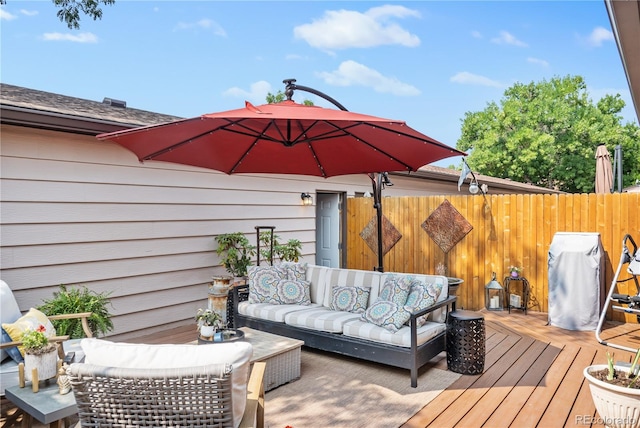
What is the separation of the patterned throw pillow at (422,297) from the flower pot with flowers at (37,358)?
2801 millimetres

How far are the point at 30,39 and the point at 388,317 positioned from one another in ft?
24.5

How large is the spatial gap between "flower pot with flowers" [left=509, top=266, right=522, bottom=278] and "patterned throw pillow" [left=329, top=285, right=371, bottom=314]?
2911mm

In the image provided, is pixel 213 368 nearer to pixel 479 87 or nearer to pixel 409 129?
pixel 409 129

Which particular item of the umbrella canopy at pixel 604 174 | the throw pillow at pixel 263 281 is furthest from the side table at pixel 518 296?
the throw pillow at pixel 263 281

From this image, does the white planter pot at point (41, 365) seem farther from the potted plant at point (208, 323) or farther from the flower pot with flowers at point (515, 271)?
the flower pot with flowers at point (515, 271)

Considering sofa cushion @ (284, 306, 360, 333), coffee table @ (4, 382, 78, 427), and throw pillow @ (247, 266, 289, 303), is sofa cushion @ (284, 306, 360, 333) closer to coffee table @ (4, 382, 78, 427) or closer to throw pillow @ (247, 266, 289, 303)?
throw pillow @ (247, 266, 289, 303)

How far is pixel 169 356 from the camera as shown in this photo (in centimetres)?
178

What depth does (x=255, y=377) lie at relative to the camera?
231 cm

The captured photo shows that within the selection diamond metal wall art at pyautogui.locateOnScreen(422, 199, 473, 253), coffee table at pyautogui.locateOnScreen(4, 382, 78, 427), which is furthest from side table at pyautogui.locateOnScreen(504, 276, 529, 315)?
coffee table at pyautogui.locateOnScreen(4, 382, 78, 427)

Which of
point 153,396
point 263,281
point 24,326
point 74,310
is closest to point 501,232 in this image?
point 263,281

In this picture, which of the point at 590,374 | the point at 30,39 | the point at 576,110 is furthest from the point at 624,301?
the point at 576,110

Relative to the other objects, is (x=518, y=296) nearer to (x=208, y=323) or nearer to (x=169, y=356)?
(x=208, y=323)

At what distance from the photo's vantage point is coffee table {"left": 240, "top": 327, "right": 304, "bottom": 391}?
343 centimetres

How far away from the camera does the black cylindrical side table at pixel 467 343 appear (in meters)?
3.75
